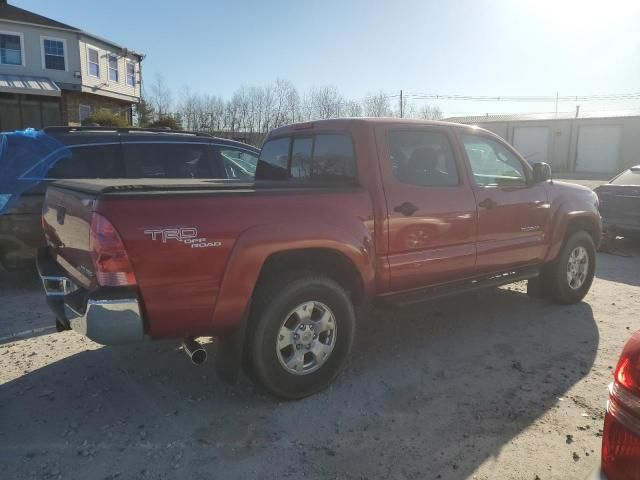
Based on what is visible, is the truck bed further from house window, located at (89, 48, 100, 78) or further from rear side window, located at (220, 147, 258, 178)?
house window, located at (89, 48, 100, 78)

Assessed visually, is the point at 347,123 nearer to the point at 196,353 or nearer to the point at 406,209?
the point at 406,209

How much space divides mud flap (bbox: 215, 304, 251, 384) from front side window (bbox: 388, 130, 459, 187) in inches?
67.8

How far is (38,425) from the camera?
10.6 ft

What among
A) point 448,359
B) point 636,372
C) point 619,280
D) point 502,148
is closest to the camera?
point 636,372

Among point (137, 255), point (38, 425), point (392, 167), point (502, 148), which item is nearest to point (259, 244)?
point (137, 255)

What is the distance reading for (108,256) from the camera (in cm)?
281

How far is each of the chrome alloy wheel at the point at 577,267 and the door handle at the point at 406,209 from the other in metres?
2.65

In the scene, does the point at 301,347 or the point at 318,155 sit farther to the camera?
the point at 318,155

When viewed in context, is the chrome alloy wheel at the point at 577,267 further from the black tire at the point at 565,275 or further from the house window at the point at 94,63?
the house window at the point at 94,63

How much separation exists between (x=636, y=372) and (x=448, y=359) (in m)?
2.67

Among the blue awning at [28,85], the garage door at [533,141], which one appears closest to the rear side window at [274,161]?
the blue awning at [28,85]

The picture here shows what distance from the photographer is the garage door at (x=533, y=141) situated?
3803 centimetres

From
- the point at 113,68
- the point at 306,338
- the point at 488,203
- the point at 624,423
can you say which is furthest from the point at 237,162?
the point at 113,68

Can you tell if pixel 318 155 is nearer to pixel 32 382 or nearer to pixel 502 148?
pixel 502 148
